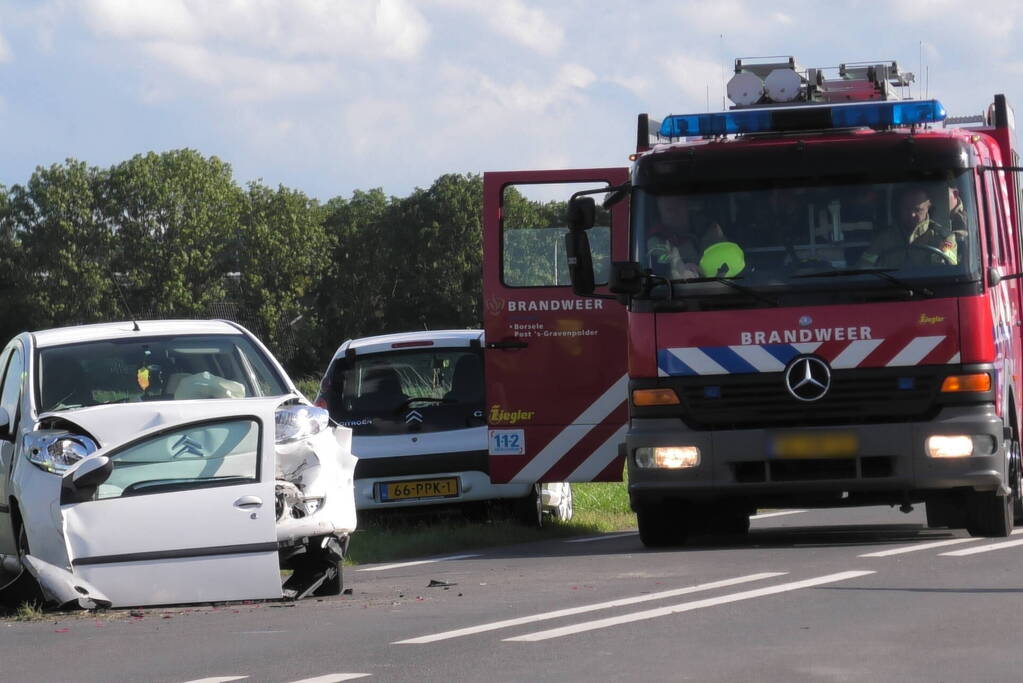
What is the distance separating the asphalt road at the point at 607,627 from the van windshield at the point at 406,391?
9.52 feet

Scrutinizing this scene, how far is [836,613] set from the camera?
8.78m

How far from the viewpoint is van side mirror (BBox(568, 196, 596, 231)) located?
1222cm

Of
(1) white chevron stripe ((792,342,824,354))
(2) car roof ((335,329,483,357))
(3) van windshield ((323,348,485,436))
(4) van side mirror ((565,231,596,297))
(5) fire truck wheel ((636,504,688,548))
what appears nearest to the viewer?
(1) white chevron stripe ((792,342,824,354))

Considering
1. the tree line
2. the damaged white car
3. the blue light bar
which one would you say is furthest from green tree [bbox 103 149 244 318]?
the damaged white car

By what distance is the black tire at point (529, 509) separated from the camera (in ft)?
50.3

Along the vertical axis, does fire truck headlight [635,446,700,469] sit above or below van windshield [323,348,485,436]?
below

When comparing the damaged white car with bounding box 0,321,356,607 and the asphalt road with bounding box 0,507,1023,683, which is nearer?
the asphalt road with bounding box 0,507,1023,683

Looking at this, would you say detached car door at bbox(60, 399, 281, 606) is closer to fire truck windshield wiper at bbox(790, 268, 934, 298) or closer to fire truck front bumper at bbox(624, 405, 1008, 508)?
fire truck front bumper at bbox(624, 405, 1008, 508)

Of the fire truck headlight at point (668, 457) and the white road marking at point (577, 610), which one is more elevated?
the fire truck headlight at point (668, 457)

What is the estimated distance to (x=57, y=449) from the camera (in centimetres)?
973

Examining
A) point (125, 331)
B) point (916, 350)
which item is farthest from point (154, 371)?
point (916, 350)

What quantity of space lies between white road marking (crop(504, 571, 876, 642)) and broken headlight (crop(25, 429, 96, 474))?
286 cm

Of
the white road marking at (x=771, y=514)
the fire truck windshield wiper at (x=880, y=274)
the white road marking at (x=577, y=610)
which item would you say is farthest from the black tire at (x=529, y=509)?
the white road marking at (x=577, y=610)

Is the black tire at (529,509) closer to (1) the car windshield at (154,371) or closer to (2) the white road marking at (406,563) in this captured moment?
(2) the white road marking at (406,563)
